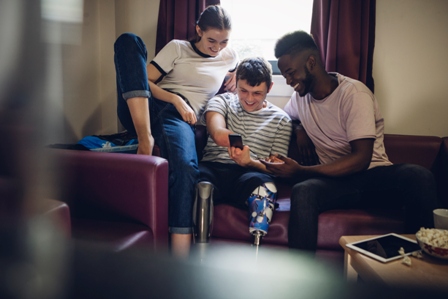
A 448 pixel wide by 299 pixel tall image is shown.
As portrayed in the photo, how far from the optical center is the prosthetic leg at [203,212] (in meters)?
1.33

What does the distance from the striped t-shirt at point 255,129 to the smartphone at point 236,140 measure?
219 mm

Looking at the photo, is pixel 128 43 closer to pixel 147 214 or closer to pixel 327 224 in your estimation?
pixel 147 214

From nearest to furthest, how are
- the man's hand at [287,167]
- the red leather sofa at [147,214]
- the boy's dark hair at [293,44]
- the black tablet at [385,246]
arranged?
the black tablet at [385,246] → the red leather sofa at [147,214] → the man's hand at [287,167] → the boy's dark hair at [293,44]

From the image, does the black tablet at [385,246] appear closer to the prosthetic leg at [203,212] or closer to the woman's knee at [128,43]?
the prosthetic leg at [203,212]

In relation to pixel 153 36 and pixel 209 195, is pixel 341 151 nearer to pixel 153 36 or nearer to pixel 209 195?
pixel 209 195

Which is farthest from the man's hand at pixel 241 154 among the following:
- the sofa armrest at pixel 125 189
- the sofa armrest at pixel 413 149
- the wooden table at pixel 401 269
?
the sofa armrest at pixel 413 149

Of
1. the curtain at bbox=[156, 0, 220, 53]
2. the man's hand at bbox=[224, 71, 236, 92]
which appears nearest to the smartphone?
the man's hand at bbox=[224, 71, 236, 92]

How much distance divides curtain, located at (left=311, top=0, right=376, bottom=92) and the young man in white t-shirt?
0.41 metres

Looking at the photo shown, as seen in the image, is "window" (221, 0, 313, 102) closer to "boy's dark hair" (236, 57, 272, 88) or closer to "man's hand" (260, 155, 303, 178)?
"boy's dark hair" (236, 57, 272, 88)

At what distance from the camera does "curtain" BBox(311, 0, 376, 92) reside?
2098mm

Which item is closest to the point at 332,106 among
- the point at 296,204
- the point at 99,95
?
the point at 296,204

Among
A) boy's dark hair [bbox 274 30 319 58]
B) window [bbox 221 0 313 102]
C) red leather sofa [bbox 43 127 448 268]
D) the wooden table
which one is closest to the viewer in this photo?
the wooden table

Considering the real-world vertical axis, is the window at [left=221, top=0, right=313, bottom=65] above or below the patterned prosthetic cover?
above

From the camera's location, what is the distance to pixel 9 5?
0.74 feet
